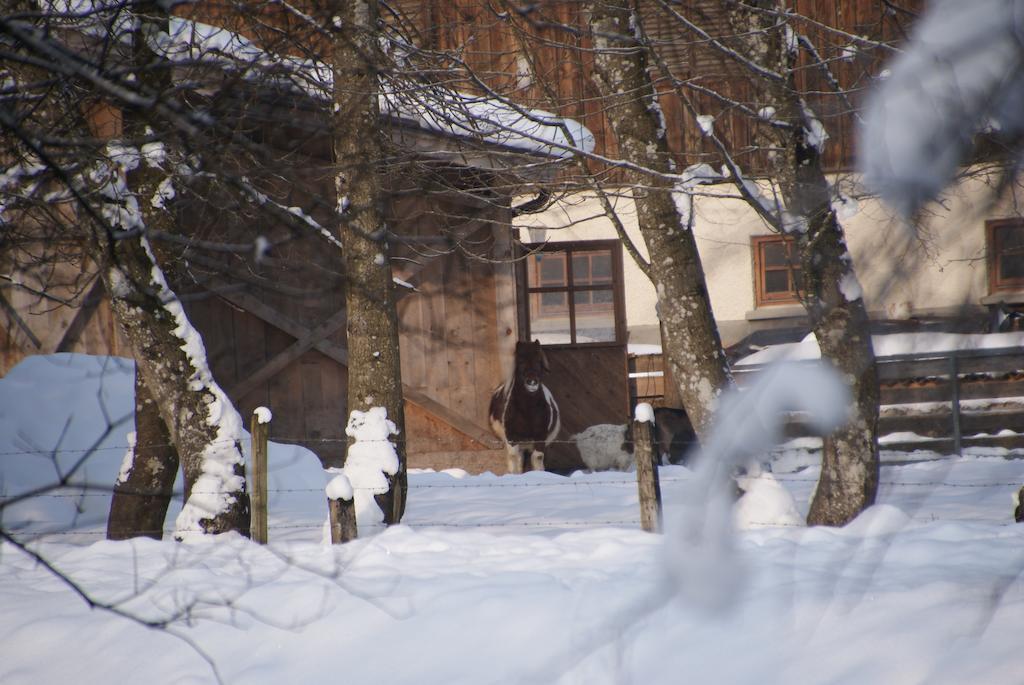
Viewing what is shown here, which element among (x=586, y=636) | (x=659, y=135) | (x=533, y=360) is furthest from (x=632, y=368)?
(x=586, y=636)

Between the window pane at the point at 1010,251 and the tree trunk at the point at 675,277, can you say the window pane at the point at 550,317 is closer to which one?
the tree trunk at the point at 675,277

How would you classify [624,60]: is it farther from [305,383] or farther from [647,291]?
[647,291]

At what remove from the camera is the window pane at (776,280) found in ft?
2.89

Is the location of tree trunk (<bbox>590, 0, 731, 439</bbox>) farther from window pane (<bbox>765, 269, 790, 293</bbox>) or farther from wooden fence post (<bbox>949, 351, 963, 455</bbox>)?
wooden fence post (<bbox>949, 351, 963, 455</bbox>)

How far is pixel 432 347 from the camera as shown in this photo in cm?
980

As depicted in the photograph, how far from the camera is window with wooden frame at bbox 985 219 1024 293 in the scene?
59 centimetres

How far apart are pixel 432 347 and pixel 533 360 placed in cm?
110

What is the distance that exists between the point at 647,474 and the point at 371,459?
1853mm

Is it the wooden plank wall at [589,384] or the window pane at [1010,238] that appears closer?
the window pane at [1010,238]

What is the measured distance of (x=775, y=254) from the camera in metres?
0.75

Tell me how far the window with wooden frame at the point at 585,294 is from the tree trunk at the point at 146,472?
511 centimetres

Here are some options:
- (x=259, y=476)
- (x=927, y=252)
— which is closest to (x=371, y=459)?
(x=259, y=476)

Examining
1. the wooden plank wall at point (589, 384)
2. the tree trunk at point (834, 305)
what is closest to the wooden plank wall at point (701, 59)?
the tree trunk at point (834, 305)

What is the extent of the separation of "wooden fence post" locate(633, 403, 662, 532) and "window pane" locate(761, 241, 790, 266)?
5.07m
